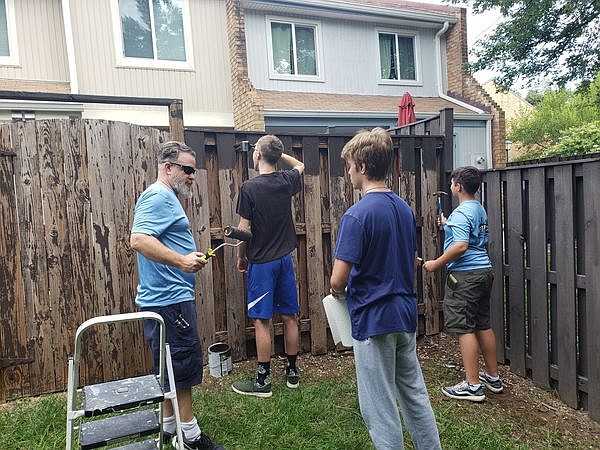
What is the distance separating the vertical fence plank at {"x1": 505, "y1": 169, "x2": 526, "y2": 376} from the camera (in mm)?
3637

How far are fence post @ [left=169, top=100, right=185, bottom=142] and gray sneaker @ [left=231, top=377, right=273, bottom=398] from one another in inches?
78.3

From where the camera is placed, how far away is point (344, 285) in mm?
2240

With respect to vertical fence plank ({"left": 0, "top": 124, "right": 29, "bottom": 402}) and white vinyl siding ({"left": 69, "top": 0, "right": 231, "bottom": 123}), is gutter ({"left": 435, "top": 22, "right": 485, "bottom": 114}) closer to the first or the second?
white vinyl siding ({"left": 69, "top": 0, "right": 231, "bottom": 123})

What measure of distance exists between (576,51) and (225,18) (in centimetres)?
955

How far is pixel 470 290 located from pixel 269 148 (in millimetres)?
1851

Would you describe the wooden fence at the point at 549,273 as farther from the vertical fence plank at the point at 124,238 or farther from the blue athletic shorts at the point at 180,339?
the vertical fence plank at the point at 124,238

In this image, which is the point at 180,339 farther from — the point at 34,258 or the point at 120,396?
the point at 34,258

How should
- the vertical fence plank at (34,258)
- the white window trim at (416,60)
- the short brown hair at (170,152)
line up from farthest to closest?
the white window trim at (416,60)
the vertical fence plank at (34,258)
the short brown hair at (170,152)

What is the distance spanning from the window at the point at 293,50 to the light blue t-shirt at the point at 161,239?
31.1 feet

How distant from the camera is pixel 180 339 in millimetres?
2525

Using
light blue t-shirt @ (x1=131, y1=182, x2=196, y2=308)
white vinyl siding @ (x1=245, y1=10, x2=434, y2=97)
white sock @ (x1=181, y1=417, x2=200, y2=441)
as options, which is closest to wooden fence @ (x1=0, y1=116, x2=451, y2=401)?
light blue t-shirt @ (x1=131, y1=182, x2=196, y2=308)

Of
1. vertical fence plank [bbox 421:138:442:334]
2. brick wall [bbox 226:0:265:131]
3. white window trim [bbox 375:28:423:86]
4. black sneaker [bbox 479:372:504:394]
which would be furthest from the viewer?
white window trim [bbox 375:28:423:86]

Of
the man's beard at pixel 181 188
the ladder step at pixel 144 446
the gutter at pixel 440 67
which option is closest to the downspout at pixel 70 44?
the man's beard at pixel 181 188

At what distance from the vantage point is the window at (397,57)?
12.5 m
